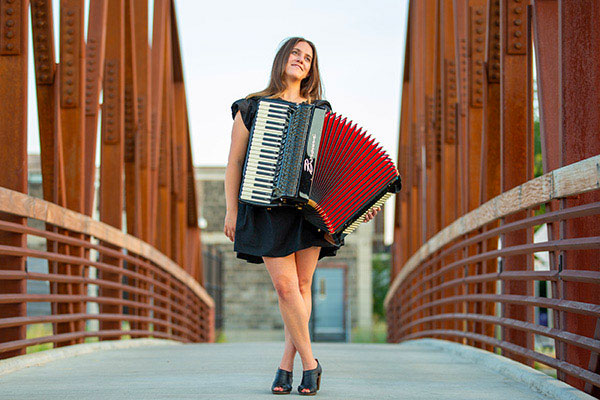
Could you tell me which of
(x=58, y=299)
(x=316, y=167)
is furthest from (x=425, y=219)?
(x=316, y=167)

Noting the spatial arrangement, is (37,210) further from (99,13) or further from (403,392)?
(99,13)

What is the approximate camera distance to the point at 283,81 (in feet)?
13.3

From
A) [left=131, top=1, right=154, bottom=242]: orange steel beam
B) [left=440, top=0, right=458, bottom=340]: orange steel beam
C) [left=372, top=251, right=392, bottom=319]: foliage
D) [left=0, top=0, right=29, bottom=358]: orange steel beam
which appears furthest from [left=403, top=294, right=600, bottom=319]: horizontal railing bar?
[left=372, top=251, right=392, bottom=319]: foliage

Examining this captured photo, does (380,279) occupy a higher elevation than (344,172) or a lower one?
lower

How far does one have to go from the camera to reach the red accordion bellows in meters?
3.83

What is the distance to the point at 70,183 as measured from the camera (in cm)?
743

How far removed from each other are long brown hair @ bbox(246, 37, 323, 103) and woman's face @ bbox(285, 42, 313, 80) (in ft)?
0.06

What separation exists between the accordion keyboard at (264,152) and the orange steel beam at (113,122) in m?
5.39

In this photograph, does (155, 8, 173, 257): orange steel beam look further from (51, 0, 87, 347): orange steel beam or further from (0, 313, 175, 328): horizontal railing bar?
(51, 0, 87, 347): orange steel beam

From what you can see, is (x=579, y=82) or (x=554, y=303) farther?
(x=579, y=82)

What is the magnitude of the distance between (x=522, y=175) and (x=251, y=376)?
233cm

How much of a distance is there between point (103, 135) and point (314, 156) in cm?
578

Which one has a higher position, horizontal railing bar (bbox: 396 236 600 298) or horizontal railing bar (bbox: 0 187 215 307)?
horizontal railing bar (bbox: 0 187 215 307)

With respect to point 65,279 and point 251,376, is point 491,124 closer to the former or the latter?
point 251,376
